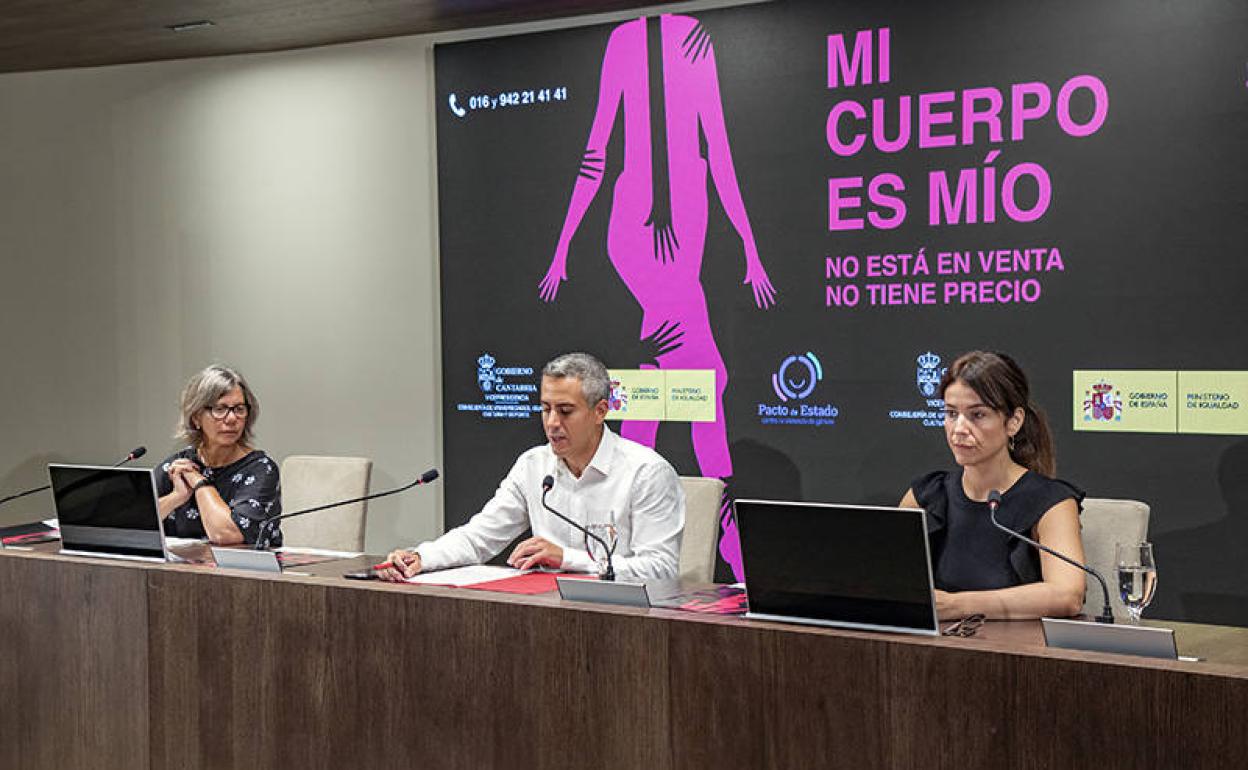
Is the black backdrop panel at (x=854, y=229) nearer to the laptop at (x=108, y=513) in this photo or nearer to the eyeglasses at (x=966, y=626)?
the eyeglasses at (x=966, y=626)

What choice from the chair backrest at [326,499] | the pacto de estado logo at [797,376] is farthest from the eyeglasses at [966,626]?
the chair backrest at [326,499]

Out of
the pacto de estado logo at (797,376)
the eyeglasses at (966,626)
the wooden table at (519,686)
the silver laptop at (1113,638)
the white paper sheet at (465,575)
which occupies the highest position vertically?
the pacto de estado logo at (797,376)

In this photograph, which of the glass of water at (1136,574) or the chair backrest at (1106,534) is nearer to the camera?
the glass of water at (1136,574)

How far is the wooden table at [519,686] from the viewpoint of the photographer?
2.09 m

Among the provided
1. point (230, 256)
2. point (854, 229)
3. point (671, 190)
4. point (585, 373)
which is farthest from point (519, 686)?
point (230, 256)

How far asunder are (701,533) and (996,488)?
96 cm

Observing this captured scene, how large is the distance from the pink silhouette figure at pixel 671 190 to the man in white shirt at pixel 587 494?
Answer: 109 centimetres

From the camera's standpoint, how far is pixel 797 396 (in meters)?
4.56

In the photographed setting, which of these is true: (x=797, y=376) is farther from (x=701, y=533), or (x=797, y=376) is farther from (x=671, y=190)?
(x=701, y=533)

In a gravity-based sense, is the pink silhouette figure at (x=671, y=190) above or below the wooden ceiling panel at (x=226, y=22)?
below

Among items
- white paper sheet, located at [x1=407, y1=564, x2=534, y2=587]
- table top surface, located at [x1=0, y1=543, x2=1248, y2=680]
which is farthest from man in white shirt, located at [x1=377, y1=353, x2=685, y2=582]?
table top surface, located at [x1=0, y1=543, x2=1248, y2=680]

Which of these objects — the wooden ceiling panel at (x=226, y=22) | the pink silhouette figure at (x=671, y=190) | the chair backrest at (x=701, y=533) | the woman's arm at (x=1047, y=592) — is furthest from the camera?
the wooden ceiling panel at (x=226, y=22)

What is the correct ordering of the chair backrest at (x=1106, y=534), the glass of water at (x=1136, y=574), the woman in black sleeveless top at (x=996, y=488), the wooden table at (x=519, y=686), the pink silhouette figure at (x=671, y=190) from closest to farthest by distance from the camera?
the wooden table at (x=519, y=686) < the glass of water at (x=1136, y=574) < the woman in black sleeveless top at (x=996, y=488) < the chair backrest at (x=1106, y=534) < the pink silhouette figure at (x=671, y=190)

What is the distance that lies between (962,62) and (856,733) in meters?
2.57
